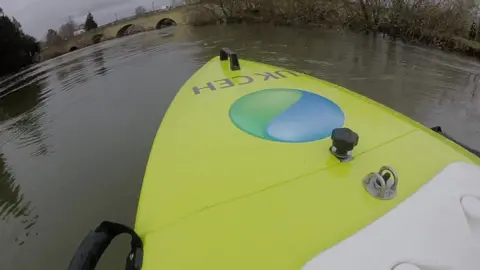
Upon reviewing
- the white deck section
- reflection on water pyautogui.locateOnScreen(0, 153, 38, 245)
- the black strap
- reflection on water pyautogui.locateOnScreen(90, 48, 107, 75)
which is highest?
the black strap

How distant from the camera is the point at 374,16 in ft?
29.4

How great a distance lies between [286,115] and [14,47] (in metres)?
11.4

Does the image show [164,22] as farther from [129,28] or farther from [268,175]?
[268,175]

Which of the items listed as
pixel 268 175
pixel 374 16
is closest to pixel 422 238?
pixel 268 175

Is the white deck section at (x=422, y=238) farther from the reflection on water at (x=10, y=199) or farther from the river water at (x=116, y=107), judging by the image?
the reflection on water at (x=10, y=199)

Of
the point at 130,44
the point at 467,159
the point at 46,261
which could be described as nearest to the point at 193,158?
the point at 467,159

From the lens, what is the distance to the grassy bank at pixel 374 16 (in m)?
7.46

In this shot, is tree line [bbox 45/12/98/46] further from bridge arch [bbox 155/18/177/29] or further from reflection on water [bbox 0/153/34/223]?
reflection on water [bbox 0/153/34/223]

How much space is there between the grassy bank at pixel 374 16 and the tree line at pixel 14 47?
5.28m

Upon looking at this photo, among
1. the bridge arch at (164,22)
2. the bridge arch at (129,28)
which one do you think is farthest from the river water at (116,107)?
the bridge arch at (129,28)

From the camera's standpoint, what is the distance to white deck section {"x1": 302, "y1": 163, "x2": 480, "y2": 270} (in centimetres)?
114

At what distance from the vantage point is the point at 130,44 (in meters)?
10.2

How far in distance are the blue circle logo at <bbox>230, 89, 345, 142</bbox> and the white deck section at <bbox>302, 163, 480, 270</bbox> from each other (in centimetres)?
69

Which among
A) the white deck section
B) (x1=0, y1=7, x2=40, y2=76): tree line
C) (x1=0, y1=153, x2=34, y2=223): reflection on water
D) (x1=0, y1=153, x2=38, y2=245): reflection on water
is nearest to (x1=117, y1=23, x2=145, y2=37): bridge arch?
(x1=0, y1=7, x2=40, y2=76): tree line
